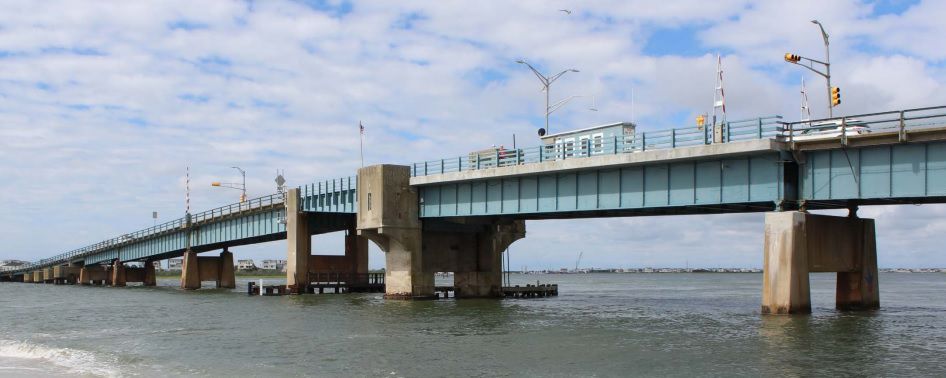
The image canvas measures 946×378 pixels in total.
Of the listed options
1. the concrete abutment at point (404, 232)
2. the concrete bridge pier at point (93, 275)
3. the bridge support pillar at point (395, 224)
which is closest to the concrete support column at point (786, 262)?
the concrete abutment at point (404, 232)

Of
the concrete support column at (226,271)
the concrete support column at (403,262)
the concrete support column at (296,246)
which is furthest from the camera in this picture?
the concrete support column at (226,271)

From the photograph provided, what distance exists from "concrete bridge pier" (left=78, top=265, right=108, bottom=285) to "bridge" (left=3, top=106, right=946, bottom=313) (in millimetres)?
48355

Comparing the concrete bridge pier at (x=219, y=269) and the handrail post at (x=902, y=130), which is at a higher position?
the handrail post at (x=902, y=130)

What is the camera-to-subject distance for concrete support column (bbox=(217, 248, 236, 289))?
321ft

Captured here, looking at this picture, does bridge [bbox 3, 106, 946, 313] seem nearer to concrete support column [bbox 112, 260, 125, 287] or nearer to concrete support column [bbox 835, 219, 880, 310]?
concrete support column [bbox 835, 219, 880, 310]

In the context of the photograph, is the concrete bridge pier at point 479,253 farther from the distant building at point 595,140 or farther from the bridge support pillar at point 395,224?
the distant building at point 595,140

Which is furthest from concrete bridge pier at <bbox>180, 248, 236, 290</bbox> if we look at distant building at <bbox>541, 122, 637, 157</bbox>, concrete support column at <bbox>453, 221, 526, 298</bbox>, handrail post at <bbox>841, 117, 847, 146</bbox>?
handrail post at <bbox>841, 117, 847, 146</bbox>

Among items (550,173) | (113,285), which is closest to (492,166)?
(550,173)

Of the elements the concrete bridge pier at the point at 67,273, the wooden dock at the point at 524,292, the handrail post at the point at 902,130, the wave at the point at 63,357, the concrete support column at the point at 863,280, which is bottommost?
the concrete bridge pier at the point at 67,273

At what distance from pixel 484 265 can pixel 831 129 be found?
3253cm

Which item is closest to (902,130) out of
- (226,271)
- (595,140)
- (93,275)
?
(595,140)

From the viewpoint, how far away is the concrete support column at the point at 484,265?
66750 millimetres

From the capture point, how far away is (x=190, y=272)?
92438 mm

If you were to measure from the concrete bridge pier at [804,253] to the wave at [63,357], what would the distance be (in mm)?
26575
